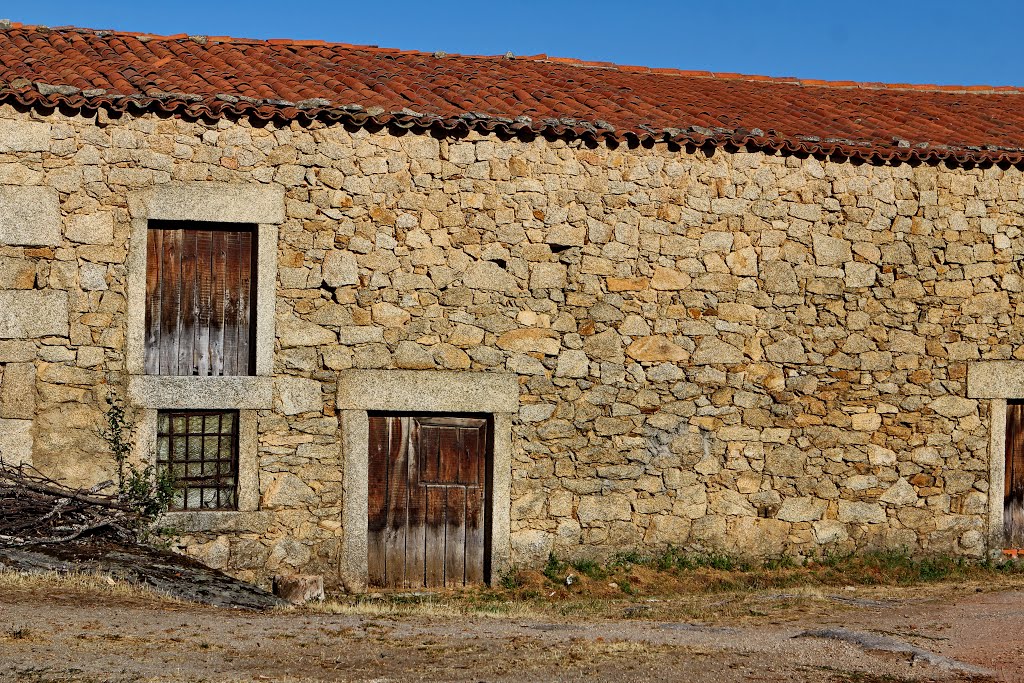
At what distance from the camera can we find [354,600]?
9.21m

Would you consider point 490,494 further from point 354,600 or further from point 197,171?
point 197,171

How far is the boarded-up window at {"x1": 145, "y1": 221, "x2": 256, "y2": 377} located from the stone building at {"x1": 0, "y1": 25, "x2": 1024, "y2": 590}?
0.02 metres

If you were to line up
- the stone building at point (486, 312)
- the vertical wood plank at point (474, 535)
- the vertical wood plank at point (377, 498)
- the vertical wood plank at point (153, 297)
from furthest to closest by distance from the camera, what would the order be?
the vertical wood plank at point (474, 535), the vertical wood plank at point (377, 498), the vertical wood plank at point (153, 297), the stone building at point (486, 312)

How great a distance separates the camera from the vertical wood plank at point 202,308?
939cm

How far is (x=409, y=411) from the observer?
32.0 ft

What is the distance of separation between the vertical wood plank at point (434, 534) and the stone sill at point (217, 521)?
1.32 m

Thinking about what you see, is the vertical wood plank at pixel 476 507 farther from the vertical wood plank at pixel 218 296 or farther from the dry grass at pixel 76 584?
the dry grass at pixel 76 584

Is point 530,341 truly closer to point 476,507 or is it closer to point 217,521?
point 476,507

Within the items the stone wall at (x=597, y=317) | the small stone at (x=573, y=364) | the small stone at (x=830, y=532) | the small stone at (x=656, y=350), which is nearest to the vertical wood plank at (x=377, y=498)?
the stone wall at (x=597, y=317)

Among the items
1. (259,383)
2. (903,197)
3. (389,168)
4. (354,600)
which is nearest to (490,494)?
(354,600)

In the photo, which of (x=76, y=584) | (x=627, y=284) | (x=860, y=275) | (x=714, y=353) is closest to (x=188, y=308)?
(x=76, y=584)

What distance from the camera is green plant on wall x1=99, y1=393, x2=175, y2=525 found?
354 inches

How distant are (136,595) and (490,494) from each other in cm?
314

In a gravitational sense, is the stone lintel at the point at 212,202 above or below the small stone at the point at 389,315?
above
